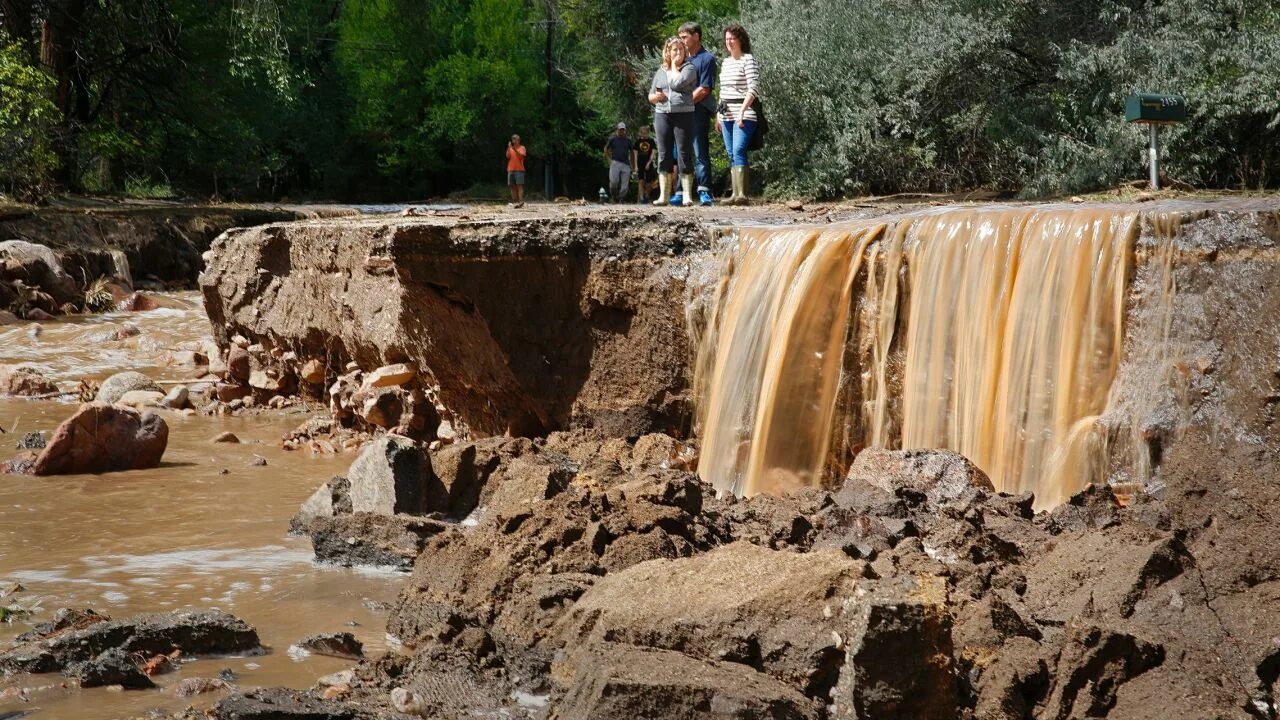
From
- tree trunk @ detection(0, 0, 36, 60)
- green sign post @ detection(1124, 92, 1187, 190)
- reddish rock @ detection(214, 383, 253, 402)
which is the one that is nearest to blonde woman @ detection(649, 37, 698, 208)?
green sign post @ detection(1124, 92, 1187, 190)

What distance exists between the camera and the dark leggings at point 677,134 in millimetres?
12219

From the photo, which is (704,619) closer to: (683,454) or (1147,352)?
(1147,352)

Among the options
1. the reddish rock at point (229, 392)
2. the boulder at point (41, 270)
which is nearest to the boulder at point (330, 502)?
the reddish rock at point (229, 392)

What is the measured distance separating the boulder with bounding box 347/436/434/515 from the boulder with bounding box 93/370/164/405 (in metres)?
6.48

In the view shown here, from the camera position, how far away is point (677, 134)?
12.3 meters

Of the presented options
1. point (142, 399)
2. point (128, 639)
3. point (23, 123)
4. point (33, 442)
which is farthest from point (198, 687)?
point (23, 123)

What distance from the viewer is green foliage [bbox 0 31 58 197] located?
63.1ft

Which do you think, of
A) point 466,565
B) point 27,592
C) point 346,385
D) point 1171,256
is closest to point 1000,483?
point 1171,256

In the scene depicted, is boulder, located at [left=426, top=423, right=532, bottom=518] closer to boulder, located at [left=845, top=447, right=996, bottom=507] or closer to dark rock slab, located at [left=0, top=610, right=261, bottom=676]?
boulder, located at [left=845, top=447, right=996, bottom=507]

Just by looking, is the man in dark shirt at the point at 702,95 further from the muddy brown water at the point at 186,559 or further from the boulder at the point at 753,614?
the boulder at the point at 753,614

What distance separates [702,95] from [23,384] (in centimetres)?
723

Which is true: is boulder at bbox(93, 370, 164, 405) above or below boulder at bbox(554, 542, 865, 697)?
below

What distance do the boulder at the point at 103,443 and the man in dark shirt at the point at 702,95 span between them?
522 centimetres

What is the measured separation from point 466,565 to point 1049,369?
9.87ft
